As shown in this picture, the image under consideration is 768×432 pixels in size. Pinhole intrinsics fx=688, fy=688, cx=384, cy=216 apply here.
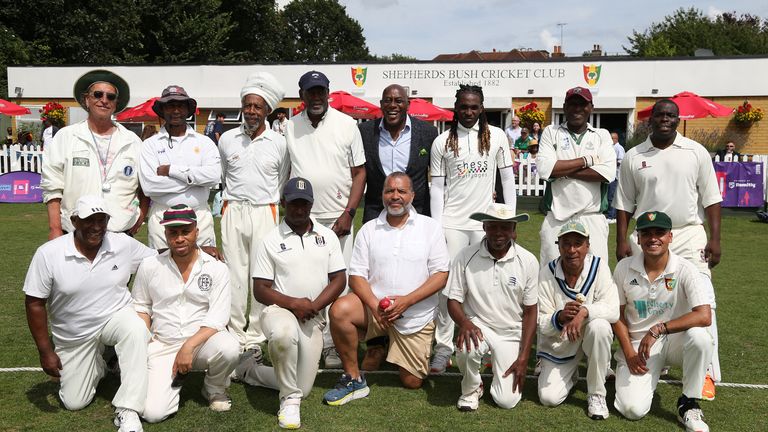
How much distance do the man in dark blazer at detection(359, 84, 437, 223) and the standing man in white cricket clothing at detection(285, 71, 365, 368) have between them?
5.1 inches

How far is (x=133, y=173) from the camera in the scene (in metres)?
5.58

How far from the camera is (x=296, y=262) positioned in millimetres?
5016

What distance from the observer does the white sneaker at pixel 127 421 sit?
13.9 ft

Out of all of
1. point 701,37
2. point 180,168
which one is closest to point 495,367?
point 180,168

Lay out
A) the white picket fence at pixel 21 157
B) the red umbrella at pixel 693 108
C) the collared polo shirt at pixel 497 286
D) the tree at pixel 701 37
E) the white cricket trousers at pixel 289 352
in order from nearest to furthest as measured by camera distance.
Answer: the white cricket trousers at pixel 289 352, the collared polo shirt at pixel 497 286, the red umbrella at pixel 693 108, the white picket fence at pixel 21 157, the tree at pixel 701 37

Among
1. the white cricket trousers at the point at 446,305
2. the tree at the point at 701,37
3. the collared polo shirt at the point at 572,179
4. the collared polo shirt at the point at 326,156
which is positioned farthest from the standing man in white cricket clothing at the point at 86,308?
the tree at the point at 701,37

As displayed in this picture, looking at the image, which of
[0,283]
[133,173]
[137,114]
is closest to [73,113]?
[137,114]

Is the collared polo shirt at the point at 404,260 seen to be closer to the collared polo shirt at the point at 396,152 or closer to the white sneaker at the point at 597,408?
the collared polo shirt at the point at 396,152

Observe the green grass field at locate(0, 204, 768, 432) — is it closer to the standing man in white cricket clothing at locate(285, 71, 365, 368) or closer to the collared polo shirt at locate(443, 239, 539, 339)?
the collared polo shirt at locate(443, 239, 539, 339)

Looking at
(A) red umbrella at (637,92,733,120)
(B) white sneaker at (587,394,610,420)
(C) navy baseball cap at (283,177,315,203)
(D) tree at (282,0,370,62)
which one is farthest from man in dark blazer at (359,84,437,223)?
(D) tree at (282,0,370,62)

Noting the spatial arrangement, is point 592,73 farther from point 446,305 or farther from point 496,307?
point 496,307

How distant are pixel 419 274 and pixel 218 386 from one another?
1680 millimetres

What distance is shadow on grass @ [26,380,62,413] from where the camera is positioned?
15.5 feet

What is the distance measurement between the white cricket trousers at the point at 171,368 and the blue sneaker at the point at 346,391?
2.35 ft
